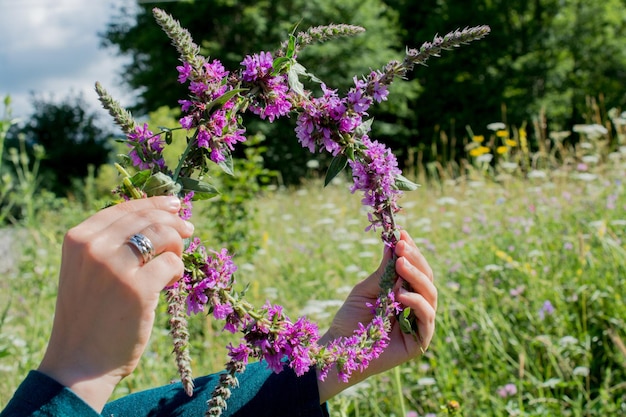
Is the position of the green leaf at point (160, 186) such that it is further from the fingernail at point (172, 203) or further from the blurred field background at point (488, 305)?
the blurred field background at point (488, 305)

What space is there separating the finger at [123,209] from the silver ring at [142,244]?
4 centimetres

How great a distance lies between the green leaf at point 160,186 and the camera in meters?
0.82

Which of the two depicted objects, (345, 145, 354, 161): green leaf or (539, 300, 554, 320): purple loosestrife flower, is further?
(539, 300, 554, 320): purple loosestrife flower

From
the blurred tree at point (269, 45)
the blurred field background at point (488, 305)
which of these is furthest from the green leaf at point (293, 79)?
the blurred tree at point (269, 45)

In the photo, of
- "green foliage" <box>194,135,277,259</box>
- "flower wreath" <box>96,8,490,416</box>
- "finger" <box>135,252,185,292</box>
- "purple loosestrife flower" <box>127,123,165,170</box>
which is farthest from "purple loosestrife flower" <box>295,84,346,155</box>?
"green foliage" <box>194,135,277,259</box>

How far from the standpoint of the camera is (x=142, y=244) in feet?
2.33

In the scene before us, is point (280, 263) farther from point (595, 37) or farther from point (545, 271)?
point (595, 37)

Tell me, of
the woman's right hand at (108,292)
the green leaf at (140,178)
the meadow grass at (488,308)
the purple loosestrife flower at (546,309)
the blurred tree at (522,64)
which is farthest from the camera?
the blurred tree at (522,64)

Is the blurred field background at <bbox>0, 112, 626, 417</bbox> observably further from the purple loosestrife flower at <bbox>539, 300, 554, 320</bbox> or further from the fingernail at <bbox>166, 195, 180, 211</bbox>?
the fingernail at <bbox>166, 195, 180, 211</bbox>

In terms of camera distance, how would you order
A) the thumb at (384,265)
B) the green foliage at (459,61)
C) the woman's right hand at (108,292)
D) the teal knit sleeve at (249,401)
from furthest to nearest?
1. the green foliage at (459,61)
2. the teal knit sleeve at (249,401)
3. the thumb at (384,265)
4. the woman's right hand at (108,292)

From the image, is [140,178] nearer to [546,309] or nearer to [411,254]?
[411,254]

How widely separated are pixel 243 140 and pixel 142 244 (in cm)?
25

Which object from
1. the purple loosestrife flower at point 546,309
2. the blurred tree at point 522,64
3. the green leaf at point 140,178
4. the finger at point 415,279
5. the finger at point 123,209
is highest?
the green leaf at point 140,178

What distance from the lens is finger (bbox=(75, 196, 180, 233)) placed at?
0.72 metres
